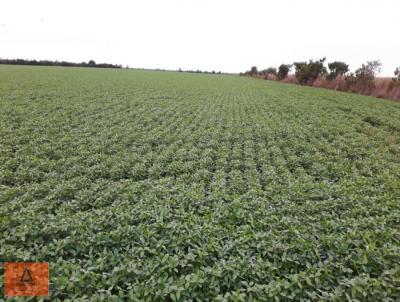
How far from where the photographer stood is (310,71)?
34000 millimetres

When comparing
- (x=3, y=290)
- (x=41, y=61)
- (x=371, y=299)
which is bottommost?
(x=3, y=290)

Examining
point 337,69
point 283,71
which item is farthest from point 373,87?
point 283,71

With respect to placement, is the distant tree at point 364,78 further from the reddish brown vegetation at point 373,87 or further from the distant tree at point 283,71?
A: the distant tree at point 283,71

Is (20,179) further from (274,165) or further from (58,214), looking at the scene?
(274,165)

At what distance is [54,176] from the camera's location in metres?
5.28

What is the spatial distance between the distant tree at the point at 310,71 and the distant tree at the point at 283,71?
7910 millimetres

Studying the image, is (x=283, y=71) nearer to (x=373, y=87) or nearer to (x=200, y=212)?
(x=373, y=87)

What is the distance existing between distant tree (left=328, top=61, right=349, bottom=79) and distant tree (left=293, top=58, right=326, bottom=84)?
4.23ft

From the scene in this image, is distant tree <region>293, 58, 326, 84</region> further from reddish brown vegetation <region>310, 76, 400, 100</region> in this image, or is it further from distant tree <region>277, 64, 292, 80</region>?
distant tree <region>277, 64, 292, 80</region>

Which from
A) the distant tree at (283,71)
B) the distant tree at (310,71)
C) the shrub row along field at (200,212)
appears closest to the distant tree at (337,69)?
the distant tree at (310,71)

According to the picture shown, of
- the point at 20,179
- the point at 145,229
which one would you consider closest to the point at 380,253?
the point at 145,229

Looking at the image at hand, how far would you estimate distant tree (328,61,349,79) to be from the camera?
97.2 ft

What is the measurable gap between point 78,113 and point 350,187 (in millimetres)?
10817

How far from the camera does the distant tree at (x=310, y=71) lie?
108 ft
